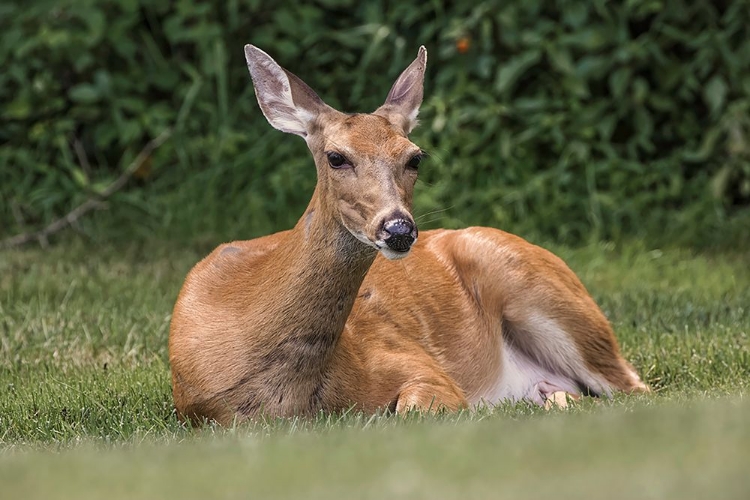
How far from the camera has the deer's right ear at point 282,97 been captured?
4.92 metres

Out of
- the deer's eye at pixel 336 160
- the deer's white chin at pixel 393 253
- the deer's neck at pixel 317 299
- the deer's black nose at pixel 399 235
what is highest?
the deer's eye at pixel 336 160

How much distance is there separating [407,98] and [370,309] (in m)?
0.81

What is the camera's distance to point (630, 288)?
23.6 feet

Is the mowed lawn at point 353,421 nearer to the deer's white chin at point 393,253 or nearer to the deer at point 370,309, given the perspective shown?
the deer at point 370,309

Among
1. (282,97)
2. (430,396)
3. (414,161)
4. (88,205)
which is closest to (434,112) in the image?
(88,205)

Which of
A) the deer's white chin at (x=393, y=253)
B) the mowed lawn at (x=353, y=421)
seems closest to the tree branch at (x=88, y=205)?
the mowed lawn at (x=353, y=421)

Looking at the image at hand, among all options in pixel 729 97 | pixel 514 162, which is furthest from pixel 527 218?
pixel 729 97

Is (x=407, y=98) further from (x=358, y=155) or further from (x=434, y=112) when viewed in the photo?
(x=434, y=112)

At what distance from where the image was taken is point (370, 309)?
5344 mm

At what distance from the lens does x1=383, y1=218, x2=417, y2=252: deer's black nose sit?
170 inches

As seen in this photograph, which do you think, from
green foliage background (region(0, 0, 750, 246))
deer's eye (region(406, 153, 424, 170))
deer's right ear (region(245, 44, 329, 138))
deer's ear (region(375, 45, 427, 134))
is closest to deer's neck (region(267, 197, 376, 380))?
deer's eye (region(406, 153, 424, 170))

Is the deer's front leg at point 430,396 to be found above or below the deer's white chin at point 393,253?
below

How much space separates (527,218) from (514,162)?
41 cm

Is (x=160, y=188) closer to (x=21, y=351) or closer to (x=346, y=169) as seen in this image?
(x=21, y=351)
